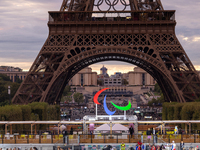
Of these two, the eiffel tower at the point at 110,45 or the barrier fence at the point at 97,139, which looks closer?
the barrier fence at the point at 97,139

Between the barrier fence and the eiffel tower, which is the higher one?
the eiffel tower

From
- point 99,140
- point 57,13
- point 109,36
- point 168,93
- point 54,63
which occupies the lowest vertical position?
point 99,140

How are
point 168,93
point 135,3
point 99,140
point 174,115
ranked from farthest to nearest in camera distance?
point 168,93 → point 135,3 → point 174,115 → point 99,140

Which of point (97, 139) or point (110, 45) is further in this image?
point (110, 45)

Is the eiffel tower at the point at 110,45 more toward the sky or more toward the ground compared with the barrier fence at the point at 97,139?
more toward the sky

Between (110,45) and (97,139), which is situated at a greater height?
(110,45)

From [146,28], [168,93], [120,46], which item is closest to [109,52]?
[120,46]

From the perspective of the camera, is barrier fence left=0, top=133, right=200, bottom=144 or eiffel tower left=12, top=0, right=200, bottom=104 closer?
barrier fence left=0, top=133, right=200, bottom=144

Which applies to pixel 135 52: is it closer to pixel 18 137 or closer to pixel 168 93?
pixel 168 93
